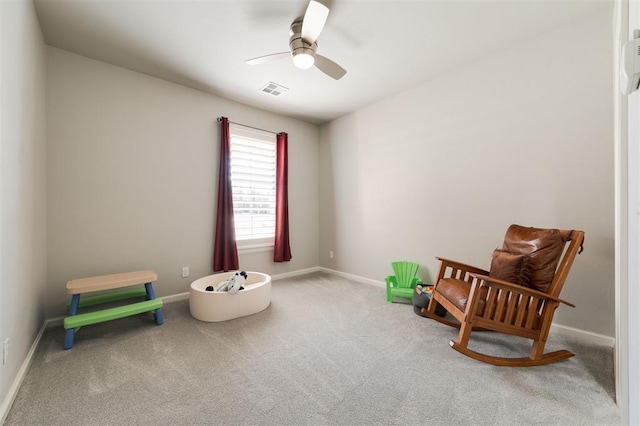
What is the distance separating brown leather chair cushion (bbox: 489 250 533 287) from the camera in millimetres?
1884

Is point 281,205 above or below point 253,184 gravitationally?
below

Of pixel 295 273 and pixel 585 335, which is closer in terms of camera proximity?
pixel 585 335

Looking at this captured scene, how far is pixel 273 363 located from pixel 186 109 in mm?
3043

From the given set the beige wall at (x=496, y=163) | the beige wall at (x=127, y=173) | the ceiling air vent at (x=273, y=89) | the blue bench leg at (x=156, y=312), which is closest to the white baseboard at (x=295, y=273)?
the beige wall at (x=127, y=173)

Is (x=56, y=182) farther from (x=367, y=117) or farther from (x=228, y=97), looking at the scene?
(x=367, y=117)

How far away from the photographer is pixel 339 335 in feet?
7.30

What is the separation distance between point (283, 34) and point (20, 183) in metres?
2.22

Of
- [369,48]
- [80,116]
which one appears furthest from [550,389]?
[80,116]

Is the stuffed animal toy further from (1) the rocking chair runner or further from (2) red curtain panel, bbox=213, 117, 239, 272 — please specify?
(1) the rocking chair runner

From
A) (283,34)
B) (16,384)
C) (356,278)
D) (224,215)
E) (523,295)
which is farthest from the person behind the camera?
(356,278)

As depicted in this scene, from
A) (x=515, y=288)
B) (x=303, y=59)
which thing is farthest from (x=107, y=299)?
(x=515, y=288)

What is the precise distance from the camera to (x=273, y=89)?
3291 millimetres

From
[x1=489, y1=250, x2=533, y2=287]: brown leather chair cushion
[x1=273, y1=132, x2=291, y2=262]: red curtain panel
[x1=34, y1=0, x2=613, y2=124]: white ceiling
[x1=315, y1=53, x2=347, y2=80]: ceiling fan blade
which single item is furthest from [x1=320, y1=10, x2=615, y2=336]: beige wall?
[x1=315, y1=53, x2=347, y2=80]: ceiling fan blade

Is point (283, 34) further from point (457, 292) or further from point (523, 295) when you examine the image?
point (523, 295)
